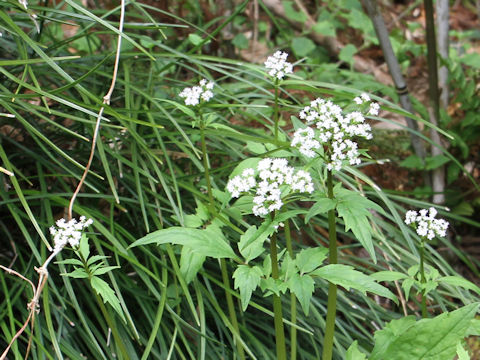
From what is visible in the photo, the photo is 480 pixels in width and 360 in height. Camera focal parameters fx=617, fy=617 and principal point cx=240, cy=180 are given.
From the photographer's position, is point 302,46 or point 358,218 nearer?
point 358,218

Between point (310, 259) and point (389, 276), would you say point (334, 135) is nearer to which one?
point (310, 259)

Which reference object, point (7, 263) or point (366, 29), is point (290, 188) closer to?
point (7, 263)

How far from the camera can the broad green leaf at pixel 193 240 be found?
135 cm

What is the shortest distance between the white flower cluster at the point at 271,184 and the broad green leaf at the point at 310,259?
165 mm

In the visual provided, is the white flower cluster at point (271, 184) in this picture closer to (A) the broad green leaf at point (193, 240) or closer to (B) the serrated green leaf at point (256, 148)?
(A) the broad green leaf at point (193, 240)

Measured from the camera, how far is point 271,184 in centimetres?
127

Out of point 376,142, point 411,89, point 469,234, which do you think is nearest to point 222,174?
point 376,142

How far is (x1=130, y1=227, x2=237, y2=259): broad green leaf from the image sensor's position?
135cm

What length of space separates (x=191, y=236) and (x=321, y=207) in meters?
0.30

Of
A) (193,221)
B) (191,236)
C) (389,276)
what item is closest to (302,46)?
(193,221)

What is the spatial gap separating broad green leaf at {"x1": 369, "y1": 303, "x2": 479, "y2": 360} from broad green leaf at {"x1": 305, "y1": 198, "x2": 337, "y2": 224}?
A: 0.36m

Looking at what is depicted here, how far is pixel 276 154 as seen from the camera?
1.55 meters

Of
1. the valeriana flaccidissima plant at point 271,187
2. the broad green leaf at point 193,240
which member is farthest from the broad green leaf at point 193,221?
the valeriana flaccidissima plant at point 271,187

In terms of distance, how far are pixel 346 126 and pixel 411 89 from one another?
8.49ft
